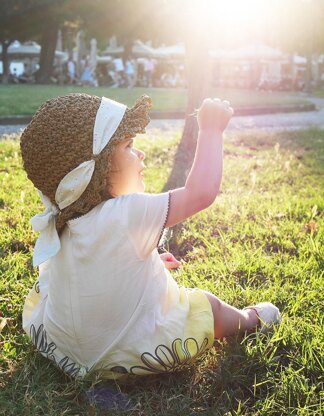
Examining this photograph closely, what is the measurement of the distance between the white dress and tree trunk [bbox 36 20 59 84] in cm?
3156

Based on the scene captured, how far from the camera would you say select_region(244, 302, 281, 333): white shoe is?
2283 millimetres

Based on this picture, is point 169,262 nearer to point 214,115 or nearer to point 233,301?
point 233,301

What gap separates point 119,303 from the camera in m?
1.92

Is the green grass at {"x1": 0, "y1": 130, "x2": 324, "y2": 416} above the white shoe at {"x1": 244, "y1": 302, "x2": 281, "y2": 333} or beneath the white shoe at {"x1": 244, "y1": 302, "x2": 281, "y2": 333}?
beneath

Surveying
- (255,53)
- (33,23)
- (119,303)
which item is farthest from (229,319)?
(255,53)

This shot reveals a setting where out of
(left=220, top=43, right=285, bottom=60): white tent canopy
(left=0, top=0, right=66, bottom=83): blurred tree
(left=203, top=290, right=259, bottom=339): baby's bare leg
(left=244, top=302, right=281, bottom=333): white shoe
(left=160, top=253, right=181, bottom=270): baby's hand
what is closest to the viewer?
(left=203, top=290, right=259, bottom=339): baby's bare leg

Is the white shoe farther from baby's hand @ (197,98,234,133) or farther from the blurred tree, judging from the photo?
the blurred tree

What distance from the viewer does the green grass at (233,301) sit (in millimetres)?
1868

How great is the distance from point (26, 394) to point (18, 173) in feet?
12.0

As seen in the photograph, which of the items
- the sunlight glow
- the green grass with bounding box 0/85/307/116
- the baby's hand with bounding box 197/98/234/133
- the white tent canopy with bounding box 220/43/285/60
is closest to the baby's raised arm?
the baby's hand with bounding box 197/98/234/133

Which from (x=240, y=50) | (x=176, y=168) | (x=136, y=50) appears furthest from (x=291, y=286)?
(x=136, y=50)

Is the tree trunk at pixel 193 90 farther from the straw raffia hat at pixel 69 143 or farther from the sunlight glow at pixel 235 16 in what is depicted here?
the straw raffia hat at pixel 69 143

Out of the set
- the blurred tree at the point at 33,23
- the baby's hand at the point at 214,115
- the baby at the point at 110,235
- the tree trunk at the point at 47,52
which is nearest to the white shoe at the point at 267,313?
the baby at the point at 110,235

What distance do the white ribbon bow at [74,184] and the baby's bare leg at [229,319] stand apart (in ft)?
2.10
